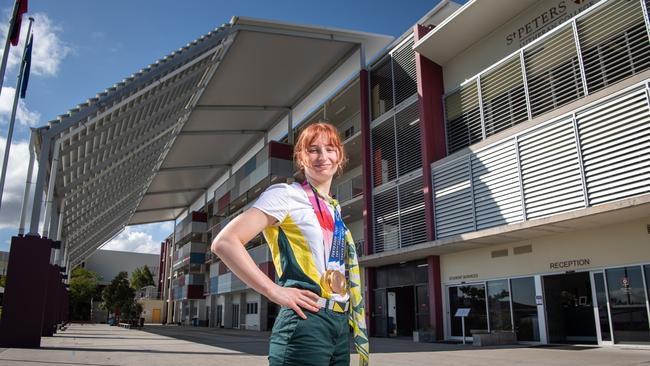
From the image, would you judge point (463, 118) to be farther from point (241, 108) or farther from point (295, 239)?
point (295, 239)

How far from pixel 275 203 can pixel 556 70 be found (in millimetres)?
16284

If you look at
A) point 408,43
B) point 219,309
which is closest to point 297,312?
point 408,43

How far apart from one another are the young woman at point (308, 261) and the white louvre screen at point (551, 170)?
542 inches

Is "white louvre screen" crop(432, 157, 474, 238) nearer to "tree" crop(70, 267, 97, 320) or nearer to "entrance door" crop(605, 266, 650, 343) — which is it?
"entrance door" crop(605, 266, 650, 343)

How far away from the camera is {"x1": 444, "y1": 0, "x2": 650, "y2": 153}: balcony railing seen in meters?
13.9

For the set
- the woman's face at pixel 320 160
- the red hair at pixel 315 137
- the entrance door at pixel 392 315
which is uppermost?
the red hair at pixel 315 137

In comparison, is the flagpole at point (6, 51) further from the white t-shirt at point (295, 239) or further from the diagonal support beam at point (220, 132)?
the diagonal support beam at point (220, 132)

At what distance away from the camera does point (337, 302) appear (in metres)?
2.07

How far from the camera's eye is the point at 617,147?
13.3 meters

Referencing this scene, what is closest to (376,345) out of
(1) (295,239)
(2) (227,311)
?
(1) (295,239)

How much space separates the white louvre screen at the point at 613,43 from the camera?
13.6 m

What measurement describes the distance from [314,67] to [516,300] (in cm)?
1697

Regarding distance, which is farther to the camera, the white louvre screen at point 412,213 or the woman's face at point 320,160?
the white louvre screen at point 412,213

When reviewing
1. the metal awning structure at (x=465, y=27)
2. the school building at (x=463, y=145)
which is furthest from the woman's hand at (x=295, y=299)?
the metal awning structure at (x=465, y=27)
